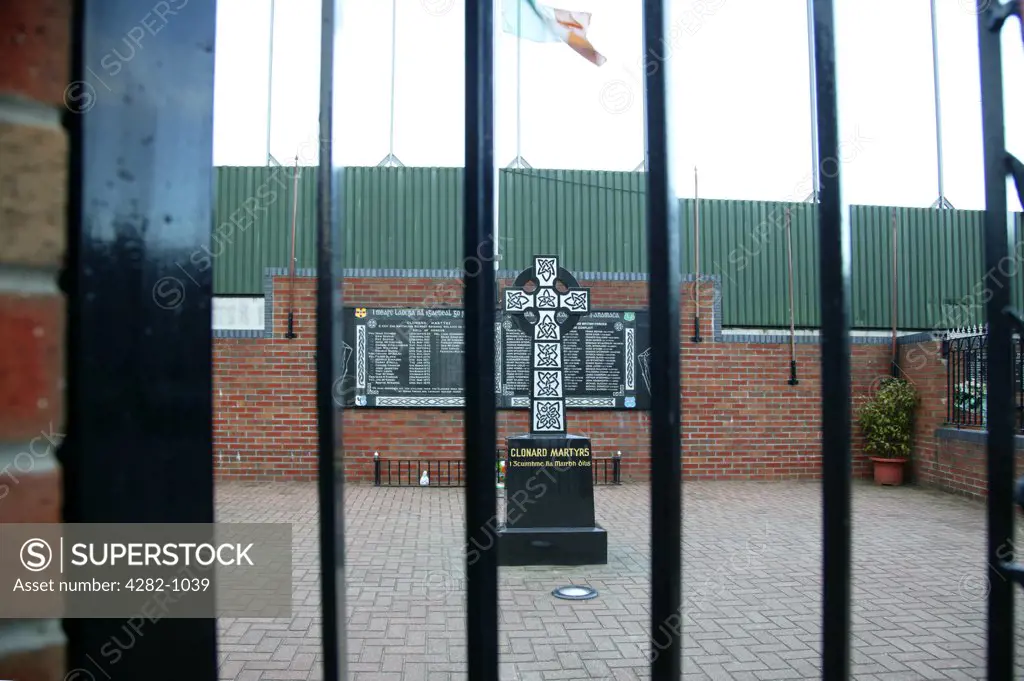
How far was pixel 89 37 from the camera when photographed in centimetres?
69

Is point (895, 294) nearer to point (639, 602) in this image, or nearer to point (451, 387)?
point (451, 387)

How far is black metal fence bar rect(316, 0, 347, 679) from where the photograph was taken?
2.68 feet

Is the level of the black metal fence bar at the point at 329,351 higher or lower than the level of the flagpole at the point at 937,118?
lower

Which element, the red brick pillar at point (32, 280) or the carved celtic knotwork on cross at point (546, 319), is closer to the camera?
the red brick pillar at point (32, 280)

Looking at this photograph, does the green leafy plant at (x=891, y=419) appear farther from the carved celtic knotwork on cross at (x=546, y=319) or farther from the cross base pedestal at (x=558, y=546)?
the cross base pedestal at (x=558, y=546)

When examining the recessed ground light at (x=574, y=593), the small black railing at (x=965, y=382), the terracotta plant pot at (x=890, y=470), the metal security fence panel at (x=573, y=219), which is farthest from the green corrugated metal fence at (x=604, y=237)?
the recessed ground light at (x=574, y=593)

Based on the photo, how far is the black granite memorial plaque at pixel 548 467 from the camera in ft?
18.0

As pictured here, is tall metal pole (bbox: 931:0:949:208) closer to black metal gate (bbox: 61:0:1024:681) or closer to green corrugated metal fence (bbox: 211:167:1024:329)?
green corrugated metal fence (bbox: 211:167:1024:329)

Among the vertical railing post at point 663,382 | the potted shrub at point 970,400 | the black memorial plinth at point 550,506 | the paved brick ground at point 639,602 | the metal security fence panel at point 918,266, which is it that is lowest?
the paved brick ground at point 639,602

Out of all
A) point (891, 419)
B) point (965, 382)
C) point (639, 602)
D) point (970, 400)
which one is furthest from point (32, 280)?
point (891, 419)

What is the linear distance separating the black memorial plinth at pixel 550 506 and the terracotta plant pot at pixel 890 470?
604cm

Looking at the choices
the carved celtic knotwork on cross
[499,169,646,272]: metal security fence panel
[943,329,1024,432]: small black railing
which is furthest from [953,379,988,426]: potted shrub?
the carved celtic knotwork on cross

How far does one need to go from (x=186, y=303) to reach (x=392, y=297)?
28.6 ft

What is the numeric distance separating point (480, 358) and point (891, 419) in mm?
10167
